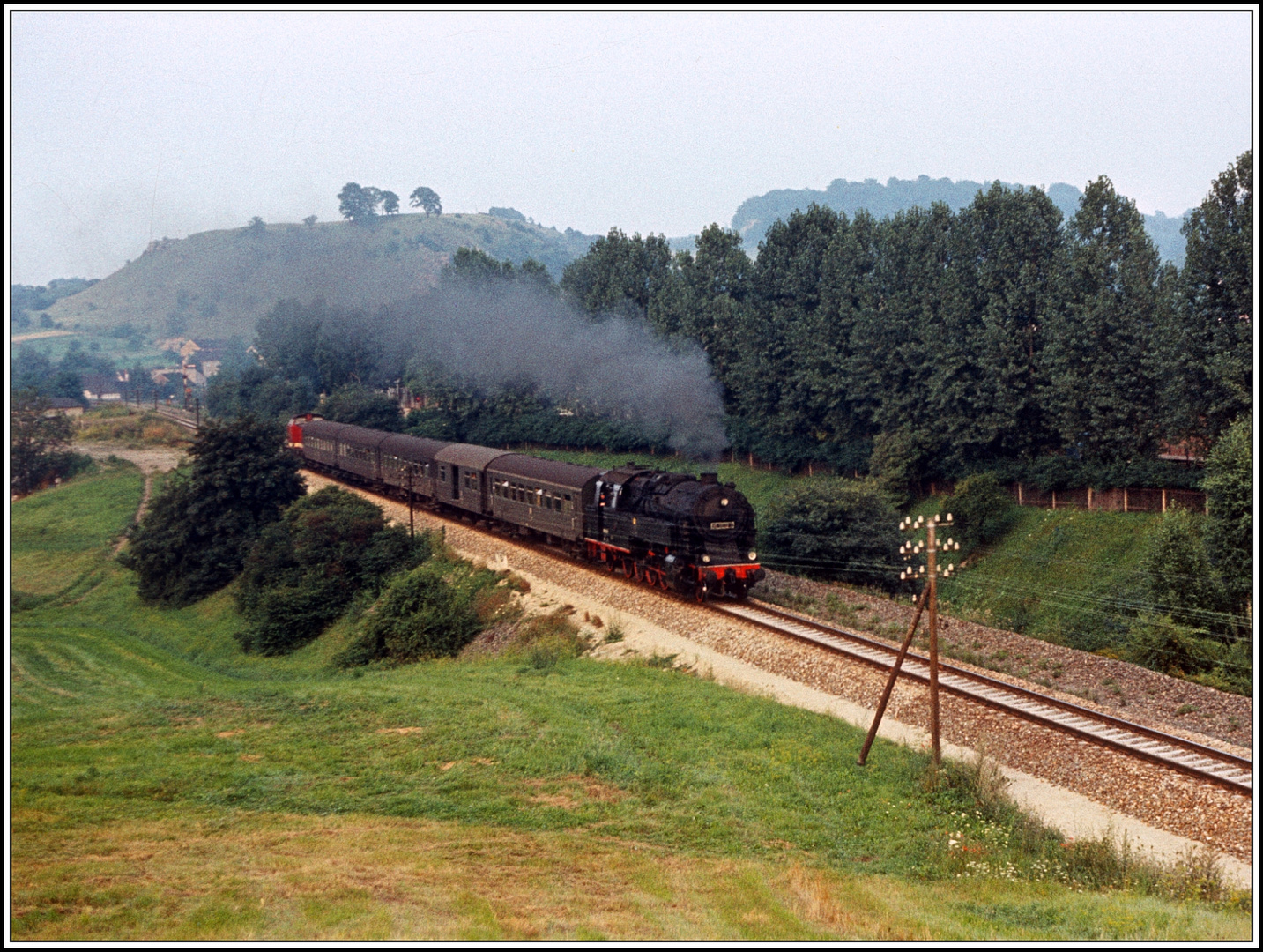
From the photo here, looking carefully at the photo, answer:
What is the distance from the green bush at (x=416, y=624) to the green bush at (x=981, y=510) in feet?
77.6

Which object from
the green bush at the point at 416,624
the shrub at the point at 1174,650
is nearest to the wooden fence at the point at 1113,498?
the shrub at the point at 1174,650

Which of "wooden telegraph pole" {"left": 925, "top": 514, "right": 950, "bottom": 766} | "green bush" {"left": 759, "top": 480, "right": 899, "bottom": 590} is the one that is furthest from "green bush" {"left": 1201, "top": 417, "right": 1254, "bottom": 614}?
"wooden telegraph pole" {"left": 925, "top": 514, "right": 950, "bottom": 766}

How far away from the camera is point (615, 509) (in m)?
32.4

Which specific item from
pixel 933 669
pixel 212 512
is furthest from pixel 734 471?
pixel 933 669

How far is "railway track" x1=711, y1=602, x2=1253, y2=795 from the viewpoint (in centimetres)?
1650

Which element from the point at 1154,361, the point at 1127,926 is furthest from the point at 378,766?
the point at 1154,361

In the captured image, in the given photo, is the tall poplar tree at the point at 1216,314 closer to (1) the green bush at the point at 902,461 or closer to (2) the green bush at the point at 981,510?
(2) the green bush at the point at 981,510

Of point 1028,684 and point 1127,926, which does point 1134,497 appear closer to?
point 1028,684

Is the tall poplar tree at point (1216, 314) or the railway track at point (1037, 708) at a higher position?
the tall poplar tree at point (1216, 314)

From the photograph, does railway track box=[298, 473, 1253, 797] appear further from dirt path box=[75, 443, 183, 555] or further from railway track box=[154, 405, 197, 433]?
railway track box=[154, 405, 197, 433]

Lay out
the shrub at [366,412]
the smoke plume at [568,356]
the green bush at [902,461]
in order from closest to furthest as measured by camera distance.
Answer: the smoke plume at [568,356], the green bush at [902,461], the shrub at [366,412]

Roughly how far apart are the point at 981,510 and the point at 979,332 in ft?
30.1

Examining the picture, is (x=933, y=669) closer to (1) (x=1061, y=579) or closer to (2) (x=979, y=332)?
(1) (x=1061, y=579)

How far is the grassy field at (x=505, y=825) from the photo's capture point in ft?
37.0
